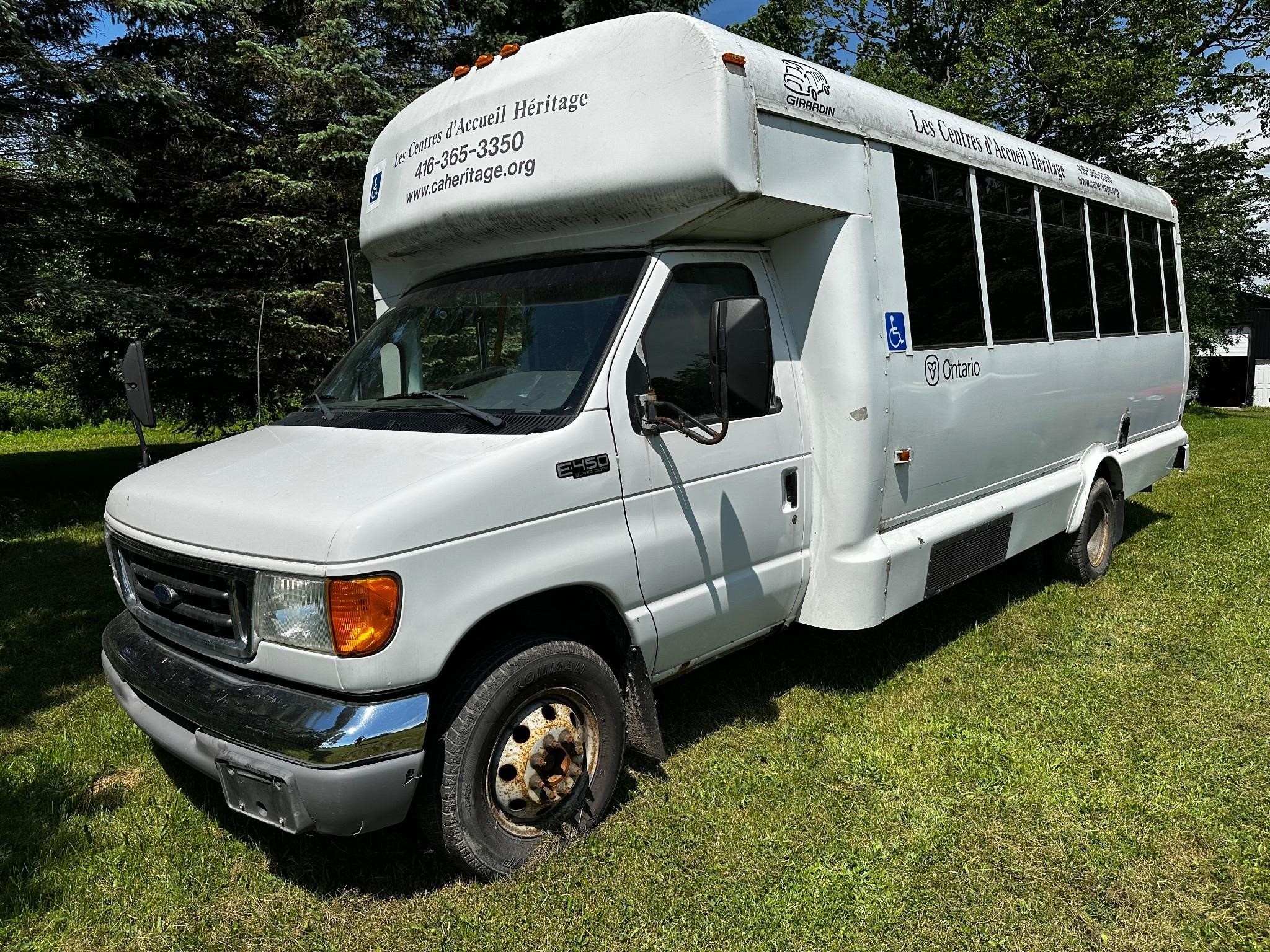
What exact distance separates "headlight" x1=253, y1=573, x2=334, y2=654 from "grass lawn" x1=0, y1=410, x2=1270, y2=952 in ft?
3.52

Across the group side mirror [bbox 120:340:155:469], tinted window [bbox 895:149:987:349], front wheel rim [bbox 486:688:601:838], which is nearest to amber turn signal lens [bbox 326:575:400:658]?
front wheel rim [bbox 486:688:601:838]

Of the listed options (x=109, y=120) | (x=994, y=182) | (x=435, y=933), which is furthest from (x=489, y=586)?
(x=109, y=120)

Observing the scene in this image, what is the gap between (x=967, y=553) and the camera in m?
5.30

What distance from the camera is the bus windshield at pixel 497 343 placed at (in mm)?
3615

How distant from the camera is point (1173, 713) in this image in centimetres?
462

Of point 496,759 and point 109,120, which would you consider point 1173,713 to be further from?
point 109,120

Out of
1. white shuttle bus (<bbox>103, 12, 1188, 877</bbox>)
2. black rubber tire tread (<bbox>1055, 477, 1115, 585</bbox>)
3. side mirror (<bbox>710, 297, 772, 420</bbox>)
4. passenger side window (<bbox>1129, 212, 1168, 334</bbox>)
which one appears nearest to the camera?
white shuttle bus (<bbox>103, 12, 1188, 877</bbox>)

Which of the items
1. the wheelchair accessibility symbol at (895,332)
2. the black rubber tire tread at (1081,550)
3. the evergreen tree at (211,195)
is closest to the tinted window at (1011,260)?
the wheelchair accessibility symbol at (895,332)

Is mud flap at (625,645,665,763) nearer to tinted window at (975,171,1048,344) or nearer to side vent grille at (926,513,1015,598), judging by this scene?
side vent grille at (926,513,1015,598)

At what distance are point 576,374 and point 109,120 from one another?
32.6ft

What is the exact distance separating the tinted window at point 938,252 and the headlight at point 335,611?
310 cm

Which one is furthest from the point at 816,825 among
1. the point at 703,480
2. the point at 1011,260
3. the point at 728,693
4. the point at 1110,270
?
the point at 1110,270

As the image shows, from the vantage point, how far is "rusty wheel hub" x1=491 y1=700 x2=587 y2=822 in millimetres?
3352

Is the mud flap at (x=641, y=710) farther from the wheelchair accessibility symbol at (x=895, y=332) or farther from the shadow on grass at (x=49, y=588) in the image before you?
the shadow on grass at (x=49, y=588)
